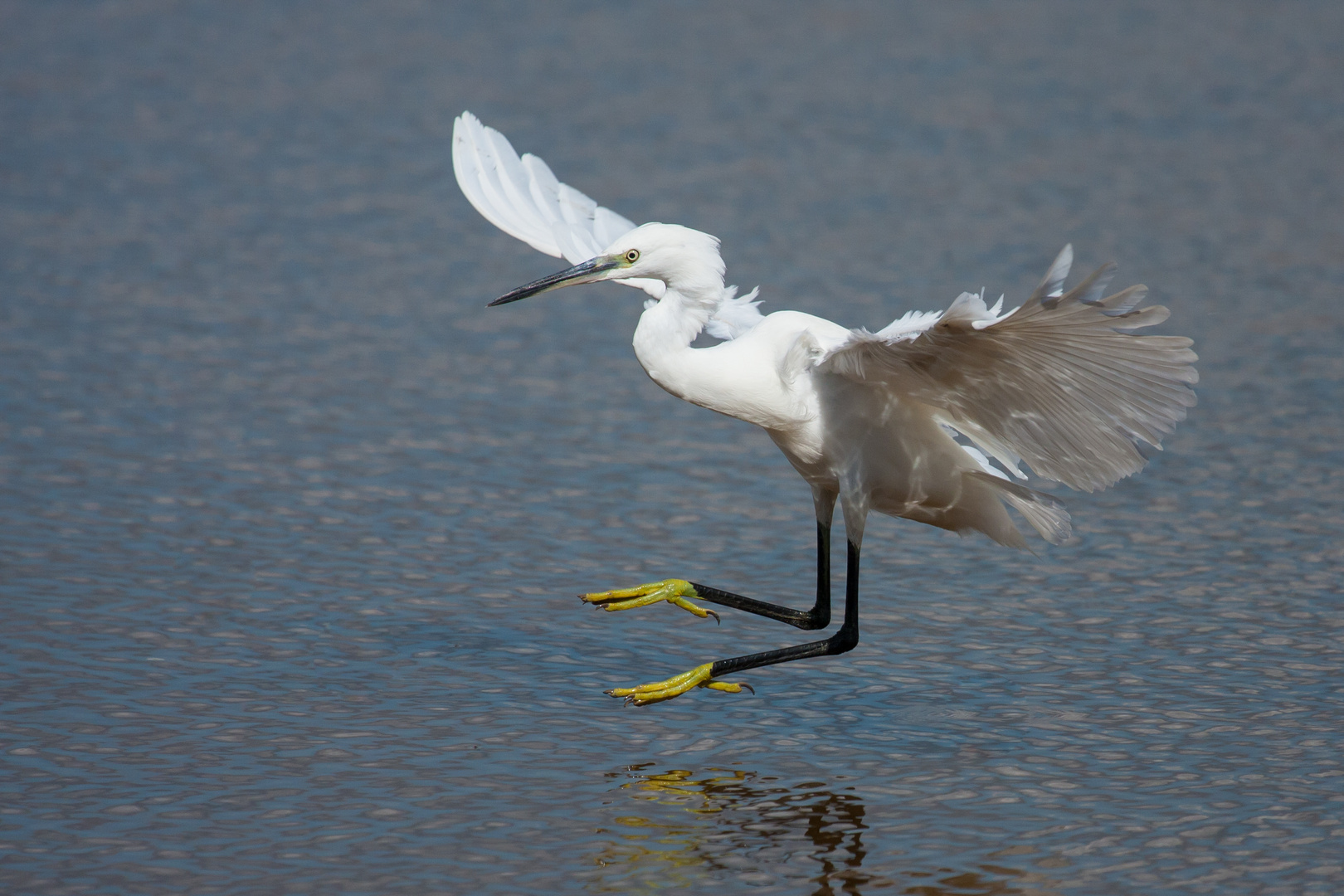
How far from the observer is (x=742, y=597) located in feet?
19.2

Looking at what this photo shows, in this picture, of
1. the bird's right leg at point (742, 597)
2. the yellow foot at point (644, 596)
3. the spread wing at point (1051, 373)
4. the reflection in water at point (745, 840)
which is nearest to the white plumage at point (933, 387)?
the spread wing at point (1051, 373)

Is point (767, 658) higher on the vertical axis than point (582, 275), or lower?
lower

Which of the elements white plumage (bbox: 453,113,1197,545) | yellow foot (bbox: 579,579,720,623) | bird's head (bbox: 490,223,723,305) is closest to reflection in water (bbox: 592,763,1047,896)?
yellow foot (bbox: 579,579,720,623)

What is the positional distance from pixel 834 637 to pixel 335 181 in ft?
27.7

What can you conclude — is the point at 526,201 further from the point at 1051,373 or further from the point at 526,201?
the point at 1051,373

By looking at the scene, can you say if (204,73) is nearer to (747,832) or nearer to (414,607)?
(414,607)

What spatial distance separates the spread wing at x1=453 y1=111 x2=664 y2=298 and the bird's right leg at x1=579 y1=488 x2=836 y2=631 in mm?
1227

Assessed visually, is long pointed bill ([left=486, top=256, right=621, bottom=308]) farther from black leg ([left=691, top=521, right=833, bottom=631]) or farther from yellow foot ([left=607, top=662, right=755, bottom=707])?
yellow foot ([left=607, top=662, right=755, bottom=707])

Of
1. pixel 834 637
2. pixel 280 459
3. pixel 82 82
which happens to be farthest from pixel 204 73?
pixel 834 637

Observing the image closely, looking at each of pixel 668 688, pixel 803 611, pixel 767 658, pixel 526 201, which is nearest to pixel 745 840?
pixel 668 688

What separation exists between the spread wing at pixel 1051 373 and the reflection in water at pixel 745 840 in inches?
48.0

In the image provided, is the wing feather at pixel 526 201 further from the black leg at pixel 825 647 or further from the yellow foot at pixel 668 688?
the yellow foot at pixel 668 688

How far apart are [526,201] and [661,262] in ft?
4.03

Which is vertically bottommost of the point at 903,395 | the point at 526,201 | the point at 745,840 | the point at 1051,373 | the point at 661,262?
the point at 745,840
